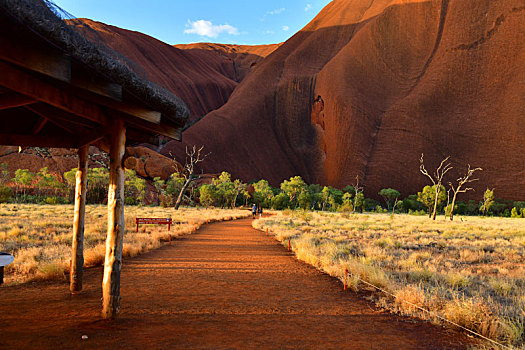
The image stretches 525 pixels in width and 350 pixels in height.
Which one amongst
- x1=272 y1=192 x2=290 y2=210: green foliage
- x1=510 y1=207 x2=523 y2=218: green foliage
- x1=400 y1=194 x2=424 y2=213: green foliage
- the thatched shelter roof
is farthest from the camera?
x1=400 y1=194 x2=424 y2=213: green foliage

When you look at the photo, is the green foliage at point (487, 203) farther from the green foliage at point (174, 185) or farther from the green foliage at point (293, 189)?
the green foliage at point (174, 185)

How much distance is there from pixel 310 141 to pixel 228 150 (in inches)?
1146

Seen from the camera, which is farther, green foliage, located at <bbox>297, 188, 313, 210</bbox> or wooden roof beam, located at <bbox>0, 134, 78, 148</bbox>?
green foliage, located at <bbox>297, 188, 313, 210</bbox>

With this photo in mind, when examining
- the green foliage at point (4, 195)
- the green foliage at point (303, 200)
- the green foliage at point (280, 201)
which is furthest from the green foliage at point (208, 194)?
the green foliage at point (4, 195)

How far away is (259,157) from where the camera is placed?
10688 cm

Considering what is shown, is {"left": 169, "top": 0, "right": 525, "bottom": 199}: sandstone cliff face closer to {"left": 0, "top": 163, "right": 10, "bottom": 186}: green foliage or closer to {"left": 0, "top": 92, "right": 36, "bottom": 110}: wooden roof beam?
{"left": 0, "top": 163, "right": 10, "bottom": 186}: green foliage

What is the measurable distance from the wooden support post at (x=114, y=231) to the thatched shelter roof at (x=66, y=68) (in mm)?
475

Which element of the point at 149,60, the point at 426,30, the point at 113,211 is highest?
the point at 149,60

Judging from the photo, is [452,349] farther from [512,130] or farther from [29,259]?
[512,130]

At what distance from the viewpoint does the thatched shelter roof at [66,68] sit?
3121mm

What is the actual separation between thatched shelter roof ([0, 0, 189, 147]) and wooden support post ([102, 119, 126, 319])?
0.48 m

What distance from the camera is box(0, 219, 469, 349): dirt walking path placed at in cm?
466

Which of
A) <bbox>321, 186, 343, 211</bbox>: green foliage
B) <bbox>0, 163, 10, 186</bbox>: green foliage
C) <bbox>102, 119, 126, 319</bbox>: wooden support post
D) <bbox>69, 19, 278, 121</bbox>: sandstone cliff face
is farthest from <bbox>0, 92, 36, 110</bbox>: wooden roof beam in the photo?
<bbox>69, 19, 278, 121</bbox>: sandstone cliff face

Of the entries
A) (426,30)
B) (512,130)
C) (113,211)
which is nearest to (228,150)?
(426,30)
